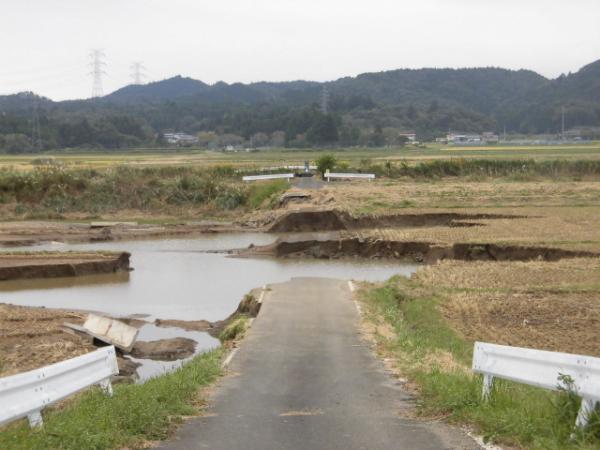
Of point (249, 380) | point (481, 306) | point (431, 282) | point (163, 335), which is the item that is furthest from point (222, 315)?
point (249, 380)

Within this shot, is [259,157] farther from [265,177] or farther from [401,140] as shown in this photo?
[401,140]

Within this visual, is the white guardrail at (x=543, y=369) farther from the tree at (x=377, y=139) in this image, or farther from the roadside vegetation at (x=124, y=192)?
the tree at (x=377, y=139)

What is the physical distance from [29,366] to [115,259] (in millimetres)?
15887

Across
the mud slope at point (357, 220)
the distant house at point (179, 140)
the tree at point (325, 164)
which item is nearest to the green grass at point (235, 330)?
the mud slope at point (357, 220)

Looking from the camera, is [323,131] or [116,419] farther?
[323,131]

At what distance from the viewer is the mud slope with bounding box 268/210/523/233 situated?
128 ft

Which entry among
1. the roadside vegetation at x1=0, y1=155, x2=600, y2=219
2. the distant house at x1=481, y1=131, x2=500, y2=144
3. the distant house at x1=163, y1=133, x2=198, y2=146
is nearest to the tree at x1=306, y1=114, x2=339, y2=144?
the distant house at x1=163, y1=133, x2=198, y2=146

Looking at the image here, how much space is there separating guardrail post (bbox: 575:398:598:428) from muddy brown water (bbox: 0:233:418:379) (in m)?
10.2

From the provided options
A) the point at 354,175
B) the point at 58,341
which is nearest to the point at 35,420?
the point at 58,341

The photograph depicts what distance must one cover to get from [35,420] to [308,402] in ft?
9.73

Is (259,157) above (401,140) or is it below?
below

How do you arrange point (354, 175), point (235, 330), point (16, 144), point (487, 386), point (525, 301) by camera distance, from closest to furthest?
point (487, 386) < point (235, 330) < point (525, 301) < point (354, 175) < point (16, 144)

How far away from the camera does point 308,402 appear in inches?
346

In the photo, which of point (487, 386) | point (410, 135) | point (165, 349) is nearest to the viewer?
point (487, 386)
